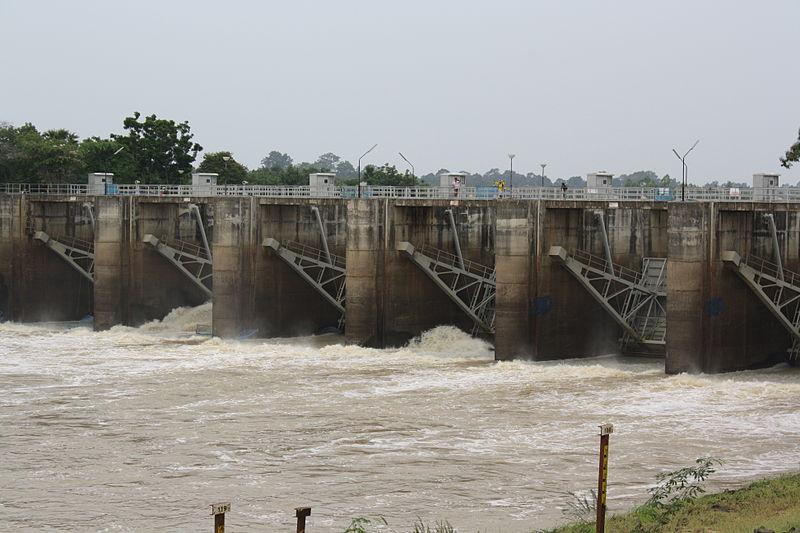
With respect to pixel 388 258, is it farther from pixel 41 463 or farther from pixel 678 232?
pixel 41 463

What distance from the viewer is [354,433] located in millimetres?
36844

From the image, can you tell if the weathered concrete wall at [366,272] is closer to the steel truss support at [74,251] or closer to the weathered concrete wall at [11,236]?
the steel truss support at [74,251]

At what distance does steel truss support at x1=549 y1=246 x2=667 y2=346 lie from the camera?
163 feet

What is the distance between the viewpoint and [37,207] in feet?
220

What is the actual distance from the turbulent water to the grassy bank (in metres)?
2.99

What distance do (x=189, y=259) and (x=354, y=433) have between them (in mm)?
31542

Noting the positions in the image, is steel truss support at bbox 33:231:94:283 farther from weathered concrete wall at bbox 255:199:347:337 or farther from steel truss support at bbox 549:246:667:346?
steel truss support at bbox 549:246:667:346

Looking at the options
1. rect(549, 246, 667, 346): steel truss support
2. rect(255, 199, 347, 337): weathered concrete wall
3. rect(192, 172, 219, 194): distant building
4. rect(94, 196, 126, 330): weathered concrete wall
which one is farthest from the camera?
rect(192, 172, 219, 194): distant building

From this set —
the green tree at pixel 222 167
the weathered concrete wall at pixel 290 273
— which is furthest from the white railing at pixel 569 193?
the green tree at pixel 222 167

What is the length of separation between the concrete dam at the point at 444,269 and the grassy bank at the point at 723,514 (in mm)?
18262

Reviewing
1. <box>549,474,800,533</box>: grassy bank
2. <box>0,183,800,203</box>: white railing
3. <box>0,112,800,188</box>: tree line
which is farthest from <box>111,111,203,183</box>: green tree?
<box>549,474,800,533</box>: grassy bank

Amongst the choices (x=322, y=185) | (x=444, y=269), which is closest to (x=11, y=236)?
(x=322, y=185)

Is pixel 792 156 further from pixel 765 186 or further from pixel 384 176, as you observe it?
pixel 384 176

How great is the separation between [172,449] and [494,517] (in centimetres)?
1085
